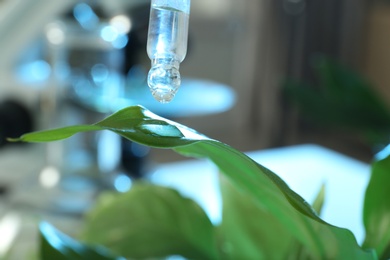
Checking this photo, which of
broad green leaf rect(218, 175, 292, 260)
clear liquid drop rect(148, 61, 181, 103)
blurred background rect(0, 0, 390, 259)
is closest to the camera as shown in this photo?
clear liquid drop rect(148, 61, 181, 103)

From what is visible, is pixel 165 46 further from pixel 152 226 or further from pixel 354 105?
pixel 354 105

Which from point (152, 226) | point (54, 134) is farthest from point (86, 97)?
point (54, 134)

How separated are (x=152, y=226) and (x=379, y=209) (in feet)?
0.35

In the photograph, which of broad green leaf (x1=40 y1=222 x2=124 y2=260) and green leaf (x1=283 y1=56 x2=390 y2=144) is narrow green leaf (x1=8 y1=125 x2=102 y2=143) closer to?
broad green leaf (x1=40 y1=222 x2=124 y2=260)

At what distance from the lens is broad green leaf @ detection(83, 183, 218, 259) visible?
25 centimetres

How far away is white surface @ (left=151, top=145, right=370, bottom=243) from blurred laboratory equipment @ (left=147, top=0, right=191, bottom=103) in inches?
22.1

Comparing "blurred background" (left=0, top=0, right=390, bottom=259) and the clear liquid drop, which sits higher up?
the clear liquid drop

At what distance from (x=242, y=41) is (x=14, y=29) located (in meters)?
2.08

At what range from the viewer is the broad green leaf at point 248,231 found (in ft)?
0.82

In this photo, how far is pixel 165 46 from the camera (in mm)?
124

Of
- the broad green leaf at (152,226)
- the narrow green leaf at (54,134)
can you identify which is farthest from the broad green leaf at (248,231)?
the narrow green leaf at (54,134)

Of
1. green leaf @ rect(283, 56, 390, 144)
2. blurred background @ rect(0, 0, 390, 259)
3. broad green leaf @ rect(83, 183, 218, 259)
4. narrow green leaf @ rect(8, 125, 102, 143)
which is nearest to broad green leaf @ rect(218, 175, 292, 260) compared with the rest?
broad green leaf @ rect(83, 183, 218, 259)

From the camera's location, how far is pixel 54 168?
28.5 inches

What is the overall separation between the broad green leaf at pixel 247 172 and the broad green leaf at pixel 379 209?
0.01m
